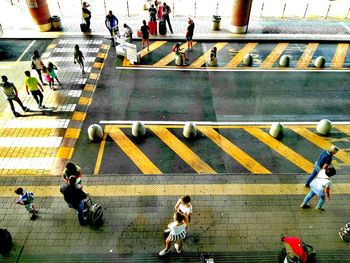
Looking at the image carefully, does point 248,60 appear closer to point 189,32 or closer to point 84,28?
point 189,32

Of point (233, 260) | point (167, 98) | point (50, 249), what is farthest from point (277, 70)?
point (50, 249)

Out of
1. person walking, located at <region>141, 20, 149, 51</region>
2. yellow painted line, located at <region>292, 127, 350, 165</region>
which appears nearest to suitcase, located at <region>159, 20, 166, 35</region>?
person walking, located at <region>141, 20, 149, 51</region>

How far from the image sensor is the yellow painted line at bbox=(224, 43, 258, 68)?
1683 centimetres

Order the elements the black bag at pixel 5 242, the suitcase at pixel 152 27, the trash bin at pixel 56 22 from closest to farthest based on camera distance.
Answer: the black bag at pixel 5 242 < the suitcase at pixel 152 27 < the trash bin at pixel 56 22

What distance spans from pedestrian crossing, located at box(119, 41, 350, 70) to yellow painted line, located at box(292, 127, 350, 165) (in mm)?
5193

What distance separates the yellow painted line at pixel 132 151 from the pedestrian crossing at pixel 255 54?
Answer: 17.9ft

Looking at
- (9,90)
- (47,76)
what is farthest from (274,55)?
(9,90)

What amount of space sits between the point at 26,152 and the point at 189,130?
6088mm

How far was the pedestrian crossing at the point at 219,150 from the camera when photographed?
1100 centimetres

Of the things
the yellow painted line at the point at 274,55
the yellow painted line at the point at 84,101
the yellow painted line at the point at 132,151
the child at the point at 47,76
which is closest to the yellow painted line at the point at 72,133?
the yellow painted line at the point at 132,151

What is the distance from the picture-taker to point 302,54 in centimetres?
1784

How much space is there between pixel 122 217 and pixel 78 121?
5.28 m

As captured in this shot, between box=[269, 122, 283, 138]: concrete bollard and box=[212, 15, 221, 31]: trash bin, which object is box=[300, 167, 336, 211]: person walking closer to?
box=[269, 122, 283, 138]: concrete bollard

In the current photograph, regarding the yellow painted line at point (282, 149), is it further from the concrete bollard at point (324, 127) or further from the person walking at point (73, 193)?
the person walking at point (73, 193)
